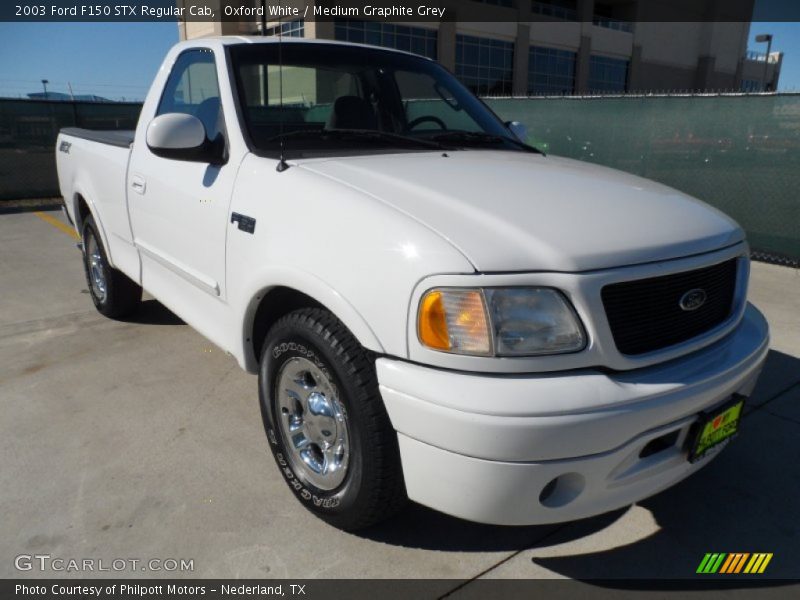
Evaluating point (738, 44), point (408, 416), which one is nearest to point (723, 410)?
point (408, 416)

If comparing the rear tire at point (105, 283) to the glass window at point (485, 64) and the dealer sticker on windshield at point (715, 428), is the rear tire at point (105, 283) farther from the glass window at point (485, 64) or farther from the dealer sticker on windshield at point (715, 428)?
the glass window at point (485, 64)

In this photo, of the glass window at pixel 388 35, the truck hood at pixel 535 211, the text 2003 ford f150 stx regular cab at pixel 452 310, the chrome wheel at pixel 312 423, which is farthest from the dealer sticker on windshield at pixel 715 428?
the glass window at pixel 388 35

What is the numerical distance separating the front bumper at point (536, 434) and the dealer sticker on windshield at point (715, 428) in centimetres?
6

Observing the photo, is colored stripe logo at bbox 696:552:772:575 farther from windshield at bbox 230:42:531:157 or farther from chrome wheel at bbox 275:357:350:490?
windshield at bbox 230:42:531:157

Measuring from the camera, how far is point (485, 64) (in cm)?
3869

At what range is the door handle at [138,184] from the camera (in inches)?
131

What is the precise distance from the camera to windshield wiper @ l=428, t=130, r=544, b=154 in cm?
311

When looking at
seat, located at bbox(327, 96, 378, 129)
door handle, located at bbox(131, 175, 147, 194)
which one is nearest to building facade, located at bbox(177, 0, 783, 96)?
door handle, located at bbox(131, 175, 147, 194)

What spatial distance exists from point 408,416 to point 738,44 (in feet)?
220

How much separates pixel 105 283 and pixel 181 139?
7.81ft

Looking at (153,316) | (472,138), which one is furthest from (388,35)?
(472,138)

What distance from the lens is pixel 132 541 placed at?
7.47ft

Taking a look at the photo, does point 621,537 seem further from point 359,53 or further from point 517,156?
point 359,53

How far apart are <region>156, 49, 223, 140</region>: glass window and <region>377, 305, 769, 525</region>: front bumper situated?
182 centimetres
